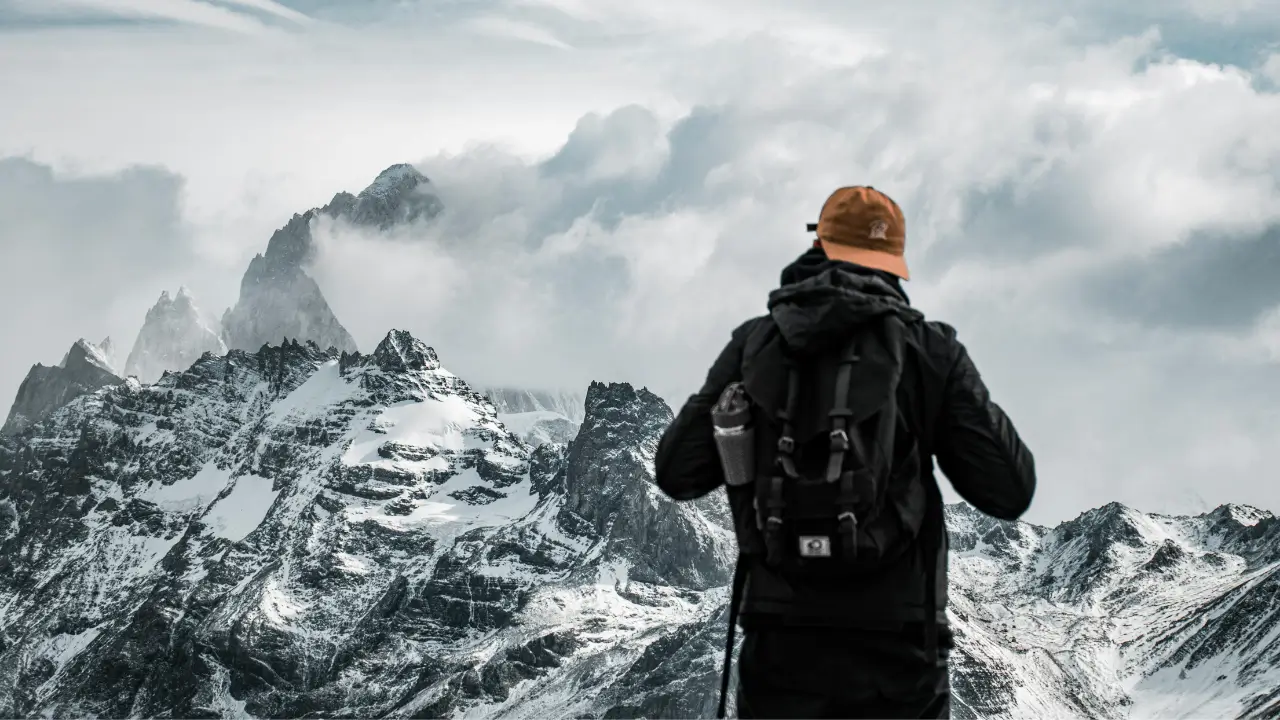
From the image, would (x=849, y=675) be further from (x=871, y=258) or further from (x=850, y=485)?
(x=871, y=258)

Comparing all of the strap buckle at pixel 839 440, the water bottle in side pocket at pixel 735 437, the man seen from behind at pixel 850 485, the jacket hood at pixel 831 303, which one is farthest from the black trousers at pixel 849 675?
the jacket hood at pixel 831 303

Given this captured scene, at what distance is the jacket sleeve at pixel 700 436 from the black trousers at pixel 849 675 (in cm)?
122

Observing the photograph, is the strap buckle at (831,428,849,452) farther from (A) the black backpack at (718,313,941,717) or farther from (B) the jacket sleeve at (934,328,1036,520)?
(B) the jacket sleeve at (934,328,1036,520)

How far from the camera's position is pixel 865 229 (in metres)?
10.9

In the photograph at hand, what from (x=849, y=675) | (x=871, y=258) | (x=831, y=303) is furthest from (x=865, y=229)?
(x=849, y=675)

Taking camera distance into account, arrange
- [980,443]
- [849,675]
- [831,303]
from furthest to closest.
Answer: [980,443] < [831,303] < [849,675]

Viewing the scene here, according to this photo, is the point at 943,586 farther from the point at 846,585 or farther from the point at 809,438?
the point at 809,438

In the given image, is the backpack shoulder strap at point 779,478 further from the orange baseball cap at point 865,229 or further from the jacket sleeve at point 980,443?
the orange baseball cap at point 865,229

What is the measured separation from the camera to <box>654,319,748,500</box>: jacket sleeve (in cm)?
1086

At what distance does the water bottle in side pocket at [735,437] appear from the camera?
405 inches

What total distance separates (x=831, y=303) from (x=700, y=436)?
1.36m

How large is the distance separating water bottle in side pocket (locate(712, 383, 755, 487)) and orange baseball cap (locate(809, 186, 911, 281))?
127 cm

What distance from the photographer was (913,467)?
10.3 m

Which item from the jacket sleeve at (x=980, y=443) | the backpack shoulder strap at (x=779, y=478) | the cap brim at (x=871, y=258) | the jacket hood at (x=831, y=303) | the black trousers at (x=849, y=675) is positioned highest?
the cap brim at (x=871, y=258)
